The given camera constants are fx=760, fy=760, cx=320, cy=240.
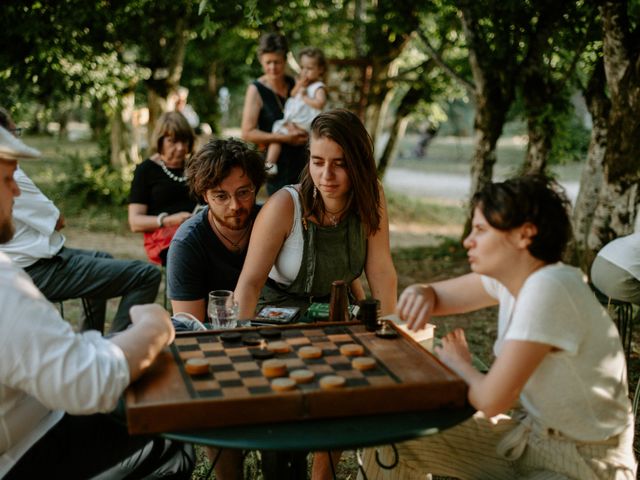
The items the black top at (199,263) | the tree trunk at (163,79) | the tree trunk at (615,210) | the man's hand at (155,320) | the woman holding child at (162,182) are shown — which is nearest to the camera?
the man's hand at (155,320)

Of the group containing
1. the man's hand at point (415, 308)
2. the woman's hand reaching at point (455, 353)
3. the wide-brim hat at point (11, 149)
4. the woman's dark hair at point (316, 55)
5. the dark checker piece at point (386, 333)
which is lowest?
the dark checker piece at point (386, 333)

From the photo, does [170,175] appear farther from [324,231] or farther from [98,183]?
[98,183]

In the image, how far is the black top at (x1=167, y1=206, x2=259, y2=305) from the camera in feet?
11.6

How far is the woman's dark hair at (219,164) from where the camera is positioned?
3.43m

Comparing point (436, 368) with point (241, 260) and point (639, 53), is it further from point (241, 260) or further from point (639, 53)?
point (639, 53)

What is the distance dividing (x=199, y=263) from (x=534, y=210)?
181 centimetres

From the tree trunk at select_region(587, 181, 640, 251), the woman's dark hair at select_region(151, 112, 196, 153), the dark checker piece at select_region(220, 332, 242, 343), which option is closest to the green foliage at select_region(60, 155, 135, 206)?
the woman's dark hair at select_region(151, 112, 196, 153)

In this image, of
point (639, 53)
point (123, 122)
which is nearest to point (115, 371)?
point (639, 53)

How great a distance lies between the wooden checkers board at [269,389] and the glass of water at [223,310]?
0.39 metres

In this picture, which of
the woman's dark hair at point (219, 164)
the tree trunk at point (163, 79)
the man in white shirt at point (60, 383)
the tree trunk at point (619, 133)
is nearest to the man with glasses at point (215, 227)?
the woman's dark hair at point (219, 164)

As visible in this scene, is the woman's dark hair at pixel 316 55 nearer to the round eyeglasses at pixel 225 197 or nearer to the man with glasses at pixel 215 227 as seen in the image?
the man with glasses at pixel 215 227

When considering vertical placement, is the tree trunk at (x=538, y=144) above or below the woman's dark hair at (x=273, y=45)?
below

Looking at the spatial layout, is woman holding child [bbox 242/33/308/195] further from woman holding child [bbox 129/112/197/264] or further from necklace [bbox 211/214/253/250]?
necklace [bbox 211/214/253/250]

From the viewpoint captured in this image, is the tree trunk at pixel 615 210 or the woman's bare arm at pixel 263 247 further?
the tree trunk at pixel 615 210
